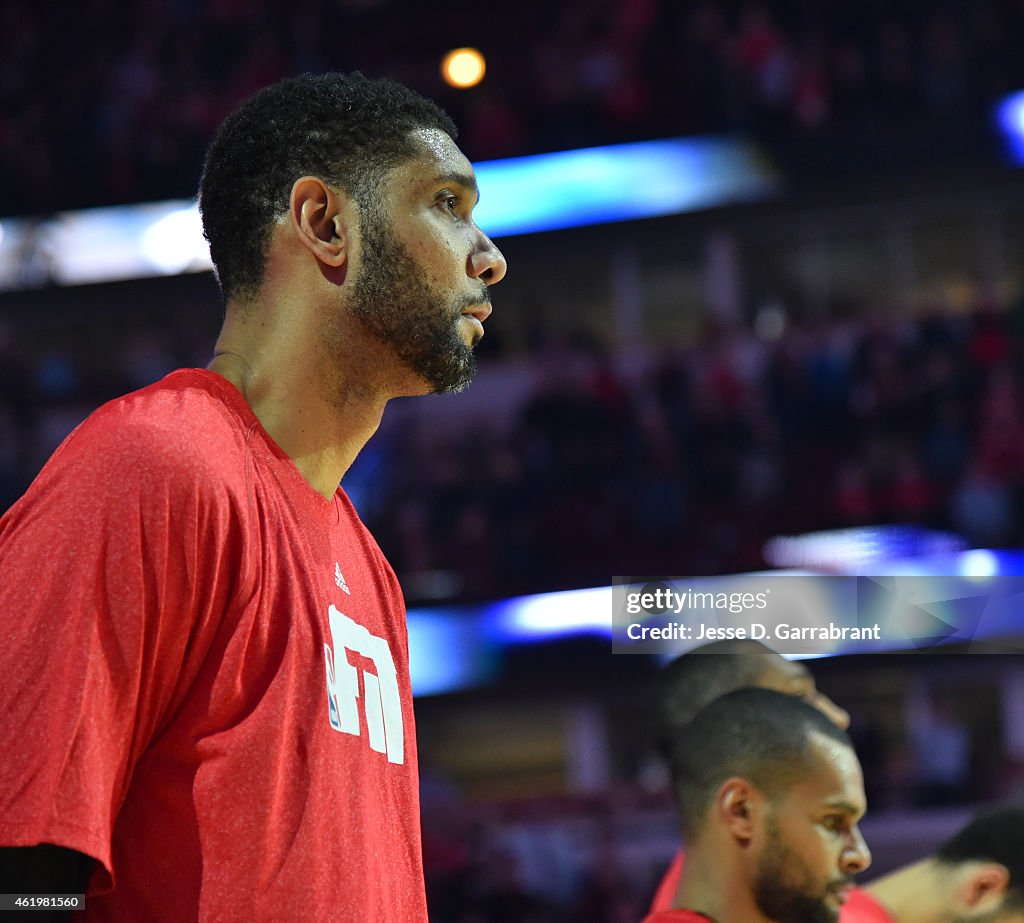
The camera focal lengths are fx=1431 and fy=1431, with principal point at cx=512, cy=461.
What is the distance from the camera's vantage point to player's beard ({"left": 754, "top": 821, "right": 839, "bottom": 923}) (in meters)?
2.21

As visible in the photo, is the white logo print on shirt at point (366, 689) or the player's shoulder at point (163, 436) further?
the white logo print on shirt at point (366, 689)

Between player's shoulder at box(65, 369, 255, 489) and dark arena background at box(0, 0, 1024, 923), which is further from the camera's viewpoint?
dark arena background at box(0, 0, 1024, 923)

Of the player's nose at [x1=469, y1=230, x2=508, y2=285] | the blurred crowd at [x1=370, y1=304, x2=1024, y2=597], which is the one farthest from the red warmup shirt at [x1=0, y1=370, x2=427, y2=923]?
the blurred crowd at [x1=370, y1=304, x2=1024, y2=597]

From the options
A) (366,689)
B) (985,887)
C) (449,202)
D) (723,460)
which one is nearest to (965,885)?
(985,887)

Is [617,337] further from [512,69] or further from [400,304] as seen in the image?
[400,304]

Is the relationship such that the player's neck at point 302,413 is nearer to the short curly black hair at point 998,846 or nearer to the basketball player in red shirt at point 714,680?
the basketball player in red shirt at point 714,680

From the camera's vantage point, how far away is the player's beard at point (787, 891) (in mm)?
2213

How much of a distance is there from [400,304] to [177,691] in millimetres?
453

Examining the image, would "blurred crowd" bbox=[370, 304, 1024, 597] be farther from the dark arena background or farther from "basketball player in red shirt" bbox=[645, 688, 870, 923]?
"basketball player in red shirt" bbox=[645, 688, 870, 923]

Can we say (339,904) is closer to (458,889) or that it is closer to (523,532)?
(458,889)

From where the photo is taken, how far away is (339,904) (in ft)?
3.89

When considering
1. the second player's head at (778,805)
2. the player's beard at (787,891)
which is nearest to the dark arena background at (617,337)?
the second player's head at (778,805)

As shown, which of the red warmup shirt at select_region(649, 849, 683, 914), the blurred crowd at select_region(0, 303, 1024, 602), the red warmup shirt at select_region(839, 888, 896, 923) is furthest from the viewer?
the blurred crowd at select_region(0, 303, 1024, 602)

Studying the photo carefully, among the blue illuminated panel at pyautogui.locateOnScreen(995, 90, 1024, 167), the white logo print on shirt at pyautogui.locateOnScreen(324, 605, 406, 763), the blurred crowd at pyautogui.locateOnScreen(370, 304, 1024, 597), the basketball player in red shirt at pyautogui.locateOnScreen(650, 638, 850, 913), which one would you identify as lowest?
the white logo print on shirt at pyautogui.locateOnScreen(324, 605, 406, 763)
